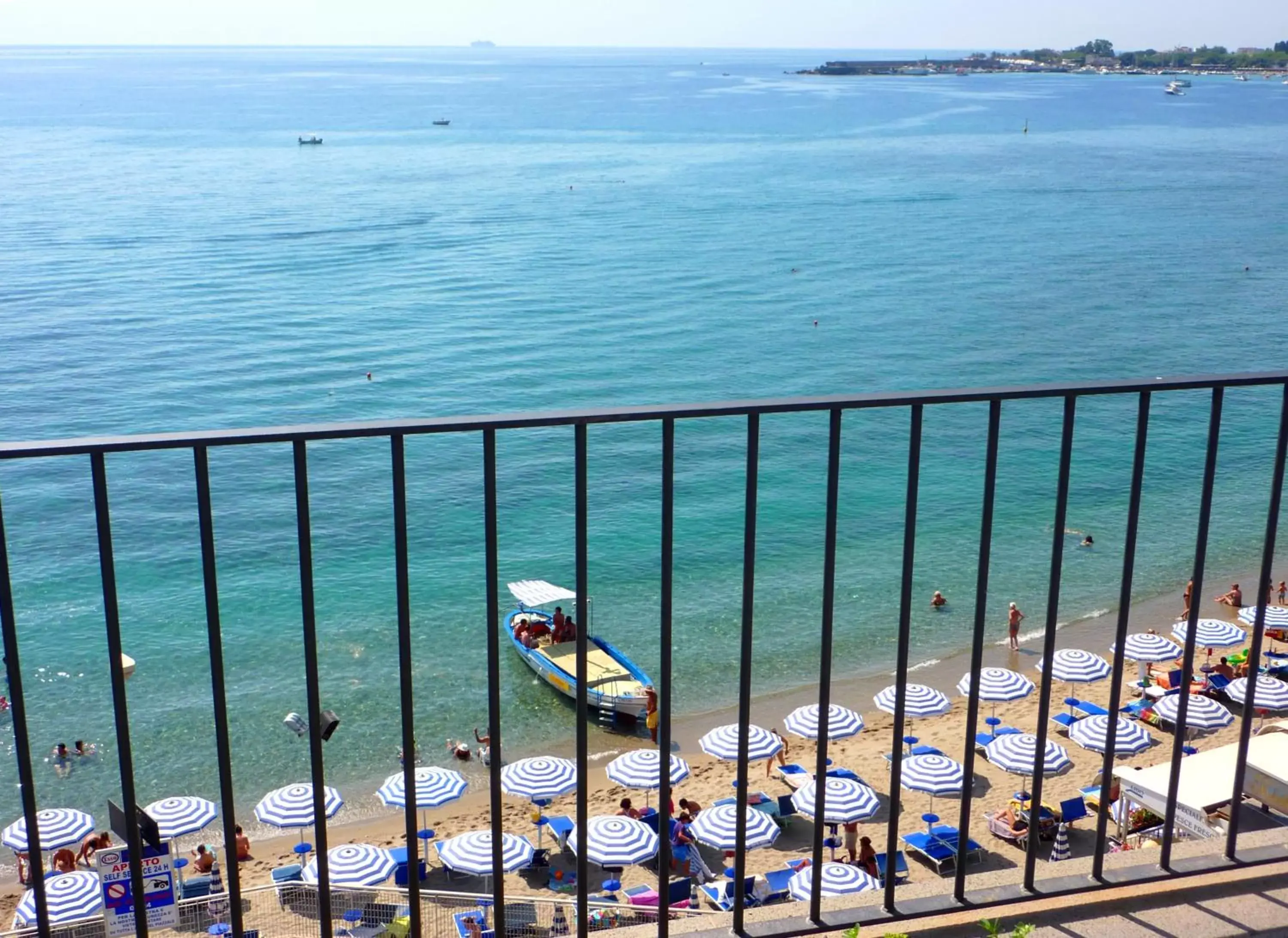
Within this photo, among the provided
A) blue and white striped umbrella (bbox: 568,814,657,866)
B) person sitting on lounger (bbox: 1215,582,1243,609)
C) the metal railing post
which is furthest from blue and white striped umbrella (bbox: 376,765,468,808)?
person sitting on lounger (bbox: 1215,582,1243,609)

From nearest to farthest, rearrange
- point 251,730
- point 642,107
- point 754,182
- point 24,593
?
point 251,730 < point 24,593 < point 754,182 < point 642,107

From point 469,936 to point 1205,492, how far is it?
32.0 ft

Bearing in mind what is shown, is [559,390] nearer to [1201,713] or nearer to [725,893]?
[1201,713]

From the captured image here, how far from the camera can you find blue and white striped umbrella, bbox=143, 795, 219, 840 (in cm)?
1559

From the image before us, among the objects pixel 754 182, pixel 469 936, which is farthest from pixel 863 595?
pixel 754 182

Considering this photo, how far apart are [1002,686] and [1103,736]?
6.34 feet

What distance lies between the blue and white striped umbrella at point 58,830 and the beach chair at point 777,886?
8.95m

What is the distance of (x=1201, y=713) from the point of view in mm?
17750

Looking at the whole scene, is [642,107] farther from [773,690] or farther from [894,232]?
[773,690]

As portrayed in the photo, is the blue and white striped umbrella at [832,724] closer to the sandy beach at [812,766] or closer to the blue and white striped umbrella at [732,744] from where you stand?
the blue and white striped umbrella at [732,744]

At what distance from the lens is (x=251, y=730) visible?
23.1 m

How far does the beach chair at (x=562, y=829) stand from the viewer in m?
15.7

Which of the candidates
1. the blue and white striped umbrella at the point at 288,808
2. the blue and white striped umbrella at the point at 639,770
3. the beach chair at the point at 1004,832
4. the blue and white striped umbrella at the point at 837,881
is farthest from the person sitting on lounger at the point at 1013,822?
the blue and white striped umbrella at the point at 288,808

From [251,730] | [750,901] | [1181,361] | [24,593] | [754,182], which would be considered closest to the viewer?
[750,901]
